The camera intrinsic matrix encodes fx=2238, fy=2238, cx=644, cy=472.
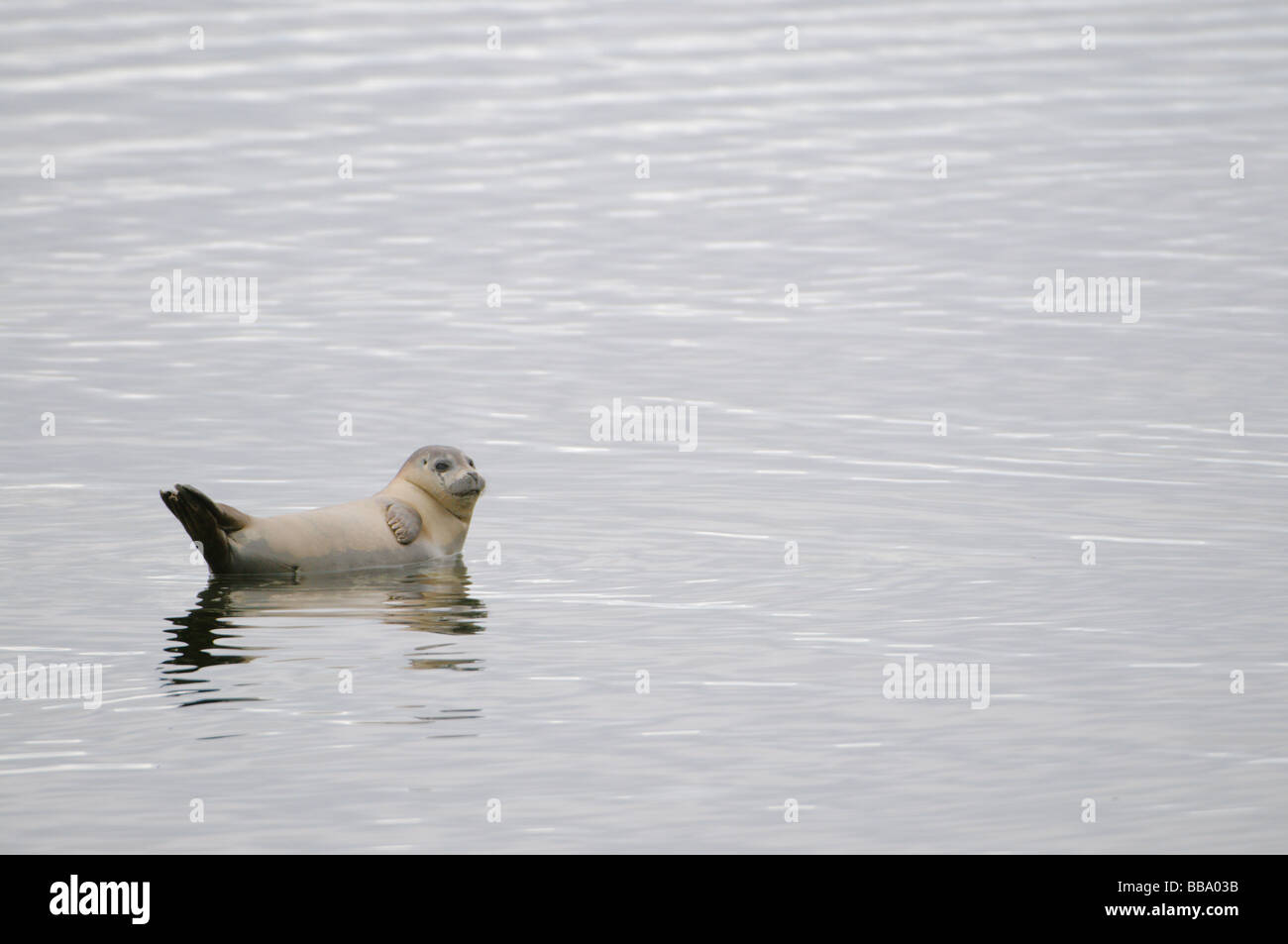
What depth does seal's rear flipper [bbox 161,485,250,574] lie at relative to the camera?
12.9 m

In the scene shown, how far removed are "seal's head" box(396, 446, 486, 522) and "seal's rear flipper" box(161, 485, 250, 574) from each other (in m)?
1.57

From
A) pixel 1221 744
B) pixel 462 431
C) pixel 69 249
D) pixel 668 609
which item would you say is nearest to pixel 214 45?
pixel 69 249

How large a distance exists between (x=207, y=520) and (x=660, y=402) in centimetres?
722

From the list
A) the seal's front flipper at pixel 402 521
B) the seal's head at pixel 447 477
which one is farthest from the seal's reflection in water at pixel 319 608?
the seal's head at pixel 447 477

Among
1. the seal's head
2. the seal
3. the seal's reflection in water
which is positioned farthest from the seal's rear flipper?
the seal's head

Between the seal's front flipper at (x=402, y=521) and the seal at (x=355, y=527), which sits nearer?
the seal at (x=355, y=527)

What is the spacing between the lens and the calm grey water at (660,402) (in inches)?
398

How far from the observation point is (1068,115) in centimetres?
3272

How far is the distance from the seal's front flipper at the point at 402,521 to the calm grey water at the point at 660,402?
49cm

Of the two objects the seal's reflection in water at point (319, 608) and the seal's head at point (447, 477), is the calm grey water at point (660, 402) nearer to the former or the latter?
the seal's reflection in water at point (319, 608)

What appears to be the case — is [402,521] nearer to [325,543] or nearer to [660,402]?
[325,543]

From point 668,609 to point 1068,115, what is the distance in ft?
70.1

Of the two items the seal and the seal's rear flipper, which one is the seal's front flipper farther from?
the seal's rear flipper

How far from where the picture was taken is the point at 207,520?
1315cm
